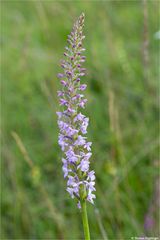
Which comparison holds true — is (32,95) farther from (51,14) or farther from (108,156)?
(51,14)

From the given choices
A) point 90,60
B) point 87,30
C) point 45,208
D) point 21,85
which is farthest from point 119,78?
point 45,208

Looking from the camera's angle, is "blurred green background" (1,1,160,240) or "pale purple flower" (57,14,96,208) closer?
"pale purple flower" (57,14,96,208)

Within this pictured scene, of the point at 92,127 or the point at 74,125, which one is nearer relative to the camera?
the point at 74,125

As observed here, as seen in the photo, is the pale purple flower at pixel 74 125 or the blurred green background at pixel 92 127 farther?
the blurred green background at pixel 92 127

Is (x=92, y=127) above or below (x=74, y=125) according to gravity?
above
